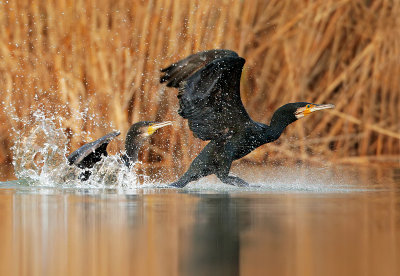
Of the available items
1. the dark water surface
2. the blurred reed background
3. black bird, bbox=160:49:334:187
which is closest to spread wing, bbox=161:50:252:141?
black bird, bbox=160:49:334:187

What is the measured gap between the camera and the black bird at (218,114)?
755 cm

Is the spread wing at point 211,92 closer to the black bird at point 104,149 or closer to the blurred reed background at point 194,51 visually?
the black bird at point 104,149

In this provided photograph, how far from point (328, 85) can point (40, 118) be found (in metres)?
4.25

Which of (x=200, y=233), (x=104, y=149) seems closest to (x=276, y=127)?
(x=104, y=149)

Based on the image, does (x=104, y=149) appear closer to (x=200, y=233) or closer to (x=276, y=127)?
(x=276, y=127)

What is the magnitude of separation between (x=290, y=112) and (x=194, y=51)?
213 cm

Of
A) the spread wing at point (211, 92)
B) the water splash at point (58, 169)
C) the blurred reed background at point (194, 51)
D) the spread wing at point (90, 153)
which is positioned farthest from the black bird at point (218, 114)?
the blurred reed background at point (194, 51)

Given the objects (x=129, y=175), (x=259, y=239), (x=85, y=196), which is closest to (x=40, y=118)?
(x=129, y=175)

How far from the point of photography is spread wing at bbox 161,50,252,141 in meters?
7.43

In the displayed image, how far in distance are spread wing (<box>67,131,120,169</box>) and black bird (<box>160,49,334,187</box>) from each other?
0.86m

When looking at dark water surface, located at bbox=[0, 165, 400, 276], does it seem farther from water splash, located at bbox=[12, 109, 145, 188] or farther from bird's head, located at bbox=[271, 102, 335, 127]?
bird's head, located at bbox=[271, 102, 335, 127]

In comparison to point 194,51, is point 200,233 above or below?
below

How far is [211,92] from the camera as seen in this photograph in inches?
309

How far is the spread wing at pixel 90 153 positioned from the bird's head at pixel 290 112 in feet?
5.55
